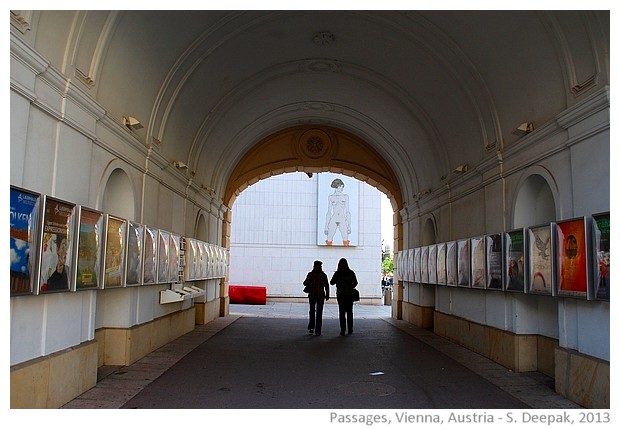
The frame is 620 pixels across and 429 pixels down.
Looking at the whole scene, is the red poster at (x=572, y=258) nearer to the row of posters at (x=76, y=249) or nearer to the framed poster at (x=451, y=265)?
the framed poster at (x=451, y=265)

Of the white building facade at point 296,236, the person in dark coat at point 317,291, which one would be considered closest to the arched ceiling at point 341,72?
the person in dark coat at point 317,291

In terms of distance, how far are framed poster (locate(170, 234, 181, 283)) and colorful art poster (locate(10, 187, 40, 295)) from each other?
538cm

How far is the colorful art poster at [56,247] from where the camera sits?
5832mm

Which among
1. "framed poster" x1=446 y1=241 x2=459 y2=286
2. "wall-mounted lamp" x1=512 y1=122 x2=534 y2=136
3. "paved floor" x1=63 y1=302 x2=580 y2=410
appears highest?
"wall-mounted lamp" x1=512 y1=122 x2=534 y2=136

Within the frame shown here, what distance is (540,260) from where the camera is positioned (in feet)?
25.4

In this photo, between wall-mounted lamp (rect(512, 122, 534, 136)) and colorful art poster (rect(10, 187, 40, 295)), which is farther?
wall-mounted lamp (rect(512, 122, 534, 136))

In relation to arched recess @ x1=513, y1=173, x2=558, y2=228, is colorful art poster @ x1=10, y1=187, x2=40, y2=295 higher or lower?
lower

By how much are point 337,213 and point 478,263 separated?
65.5ft

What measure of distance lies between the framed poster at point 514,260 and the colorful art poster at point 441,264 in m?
3.33

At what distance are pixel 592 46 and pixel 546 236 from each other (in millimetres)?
2494

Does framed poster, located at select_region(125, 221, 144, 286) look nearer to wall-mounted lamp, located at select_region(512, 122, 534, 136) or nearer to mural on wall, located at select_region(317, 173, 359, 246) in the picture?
wall-mounted lamp, located at select_region(512, 122, 534, 136)

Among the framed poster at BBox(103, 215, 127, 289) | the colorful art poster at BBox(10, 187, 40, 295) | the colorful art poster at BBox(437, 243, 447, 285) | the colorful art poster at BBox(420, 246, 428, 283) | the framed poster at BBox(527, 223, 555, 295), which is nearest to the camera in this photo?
the colorful art poster at BBox(10, 187, 40, 295)

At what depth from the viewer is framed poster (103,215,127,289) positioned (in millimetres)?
7707

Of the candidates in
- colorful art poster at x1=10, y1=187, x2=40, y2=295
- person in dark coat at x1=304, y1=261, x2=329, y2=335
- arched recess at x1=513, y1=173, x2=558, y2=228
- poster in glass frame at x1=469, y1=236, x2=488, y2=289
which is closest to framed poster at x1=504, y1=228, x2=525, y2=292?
arched recess at x1=513, y1=173, x2=558, y2=228
